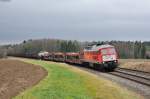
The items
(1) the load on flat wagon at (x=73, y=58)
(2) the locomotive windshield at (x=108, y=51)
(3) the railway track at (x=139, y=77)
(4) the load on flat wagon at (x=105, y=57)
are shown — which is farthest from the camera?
(1) the load on flat wagon at (x=73, y=58)

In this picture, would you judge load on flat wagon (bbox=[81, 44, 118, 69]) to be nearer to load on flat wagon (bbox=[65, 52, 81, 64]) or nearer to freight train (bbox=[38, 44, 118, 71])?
freight train (bbox=[38, 44, 118, 71])

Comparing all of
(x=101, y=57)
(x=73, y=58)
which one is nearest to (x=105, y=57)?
(x=101, y=57)

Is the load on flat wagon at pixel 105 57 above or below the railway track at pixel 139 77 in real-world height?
above

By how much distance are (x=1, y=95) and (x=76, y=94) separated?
15.9 ft

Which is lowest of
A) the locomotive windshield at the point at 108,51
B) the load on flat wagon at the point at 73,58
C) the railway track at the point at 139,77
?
the railway track at the point at 139,77

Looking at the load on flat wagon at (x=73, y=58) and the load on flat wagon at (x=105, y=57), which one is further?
the load on flat wagon at (x=73, y=58)

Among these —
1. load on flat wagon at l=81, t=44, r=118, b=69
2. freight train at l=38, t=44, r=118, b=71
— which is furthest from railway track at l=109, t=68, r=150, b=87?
freight train at l=38, t=44, r=118, b=71

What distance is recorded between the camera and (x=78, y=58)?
72250mm

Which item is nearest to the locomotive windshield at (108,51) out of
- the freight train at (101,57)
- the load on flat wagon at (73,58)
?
the freight train at (101,57)

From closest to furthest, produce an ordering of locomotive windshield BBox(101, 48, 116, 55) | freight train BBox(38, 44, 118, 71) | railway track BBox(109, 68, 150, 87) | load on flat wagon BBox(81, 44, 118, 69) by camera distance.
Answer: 1. railway track BBox(109, 68, 150, 87)
2. load on flat wagon BBox(81, 44, 118, 69)
3. freight train BBox(38, 44, 118, 71)
4. locomotive windshield BBox(101, 48, 116, 55)

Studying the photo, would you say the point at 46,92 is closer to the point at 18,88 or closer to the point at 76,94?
the point at 76,94

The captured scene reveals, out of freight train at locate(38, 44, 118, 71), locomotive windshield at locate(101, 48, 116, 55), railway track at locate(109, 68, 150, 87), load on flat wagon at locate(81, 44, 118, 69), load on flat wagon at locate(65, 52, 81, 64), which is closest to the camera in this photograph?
railway track at locate(109, 68, 150, 87)

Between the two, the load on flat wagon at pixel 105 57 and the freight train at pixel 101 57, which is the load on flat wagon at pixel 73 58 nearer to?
the freight train at pixel 101 57

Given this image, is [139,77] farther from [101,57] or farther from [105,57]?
[101,57]
